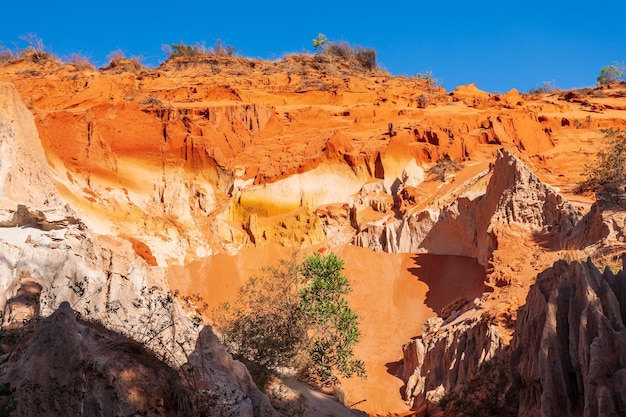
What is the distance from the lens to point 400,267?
83.9 feet

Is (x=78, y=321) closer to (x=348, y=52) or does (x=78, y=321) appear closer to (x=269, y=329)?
(x=269, y=329)

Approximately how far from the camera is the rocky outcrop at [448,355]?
1508 cm

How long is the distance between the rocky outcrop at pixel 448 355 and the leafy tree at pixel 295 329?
1.81 metres

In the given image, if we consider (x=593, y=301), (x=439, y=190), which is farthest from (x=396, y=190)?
(x=593, y=301)

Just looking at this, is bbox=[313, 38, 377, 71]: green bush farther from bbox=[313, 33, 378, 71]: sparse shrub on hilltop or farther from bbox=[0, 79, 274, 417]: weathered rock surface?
bbox=[0, 79, 274, 417]: weathered rock surface

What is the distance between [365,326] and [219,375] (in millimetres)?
14590

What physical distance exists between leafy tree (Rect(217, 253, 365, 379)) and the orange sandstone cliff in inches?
78.1

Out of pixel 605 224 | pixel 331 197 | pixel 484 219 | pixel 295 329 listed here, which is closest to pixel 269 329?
pixel 295 329

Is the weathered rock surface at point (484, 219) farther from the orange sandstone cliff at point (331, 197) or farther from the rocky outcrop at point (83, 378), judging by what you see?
the rocky outcrop at point (83, 378)

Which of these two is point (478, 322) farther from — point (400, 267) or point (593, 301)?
point (400, 267)

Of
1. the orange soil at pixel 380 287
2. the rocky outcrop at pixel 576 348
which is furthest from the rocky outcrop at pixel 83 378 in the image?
the orange soil at pixel 380 287

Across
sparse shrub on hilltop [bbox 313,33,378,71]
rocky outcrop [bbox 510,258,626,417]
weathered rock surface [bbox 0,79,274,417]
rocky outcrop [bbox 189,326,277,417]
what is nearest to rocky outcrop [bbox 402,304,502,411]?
rocky outcrop [bbox 510,258,626,417]

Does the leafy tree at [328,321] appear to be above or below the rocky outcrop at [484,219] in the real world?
below

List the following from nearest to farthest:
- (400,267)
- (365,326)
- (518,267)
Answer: (518,267) → (365,326) → (400,267)
